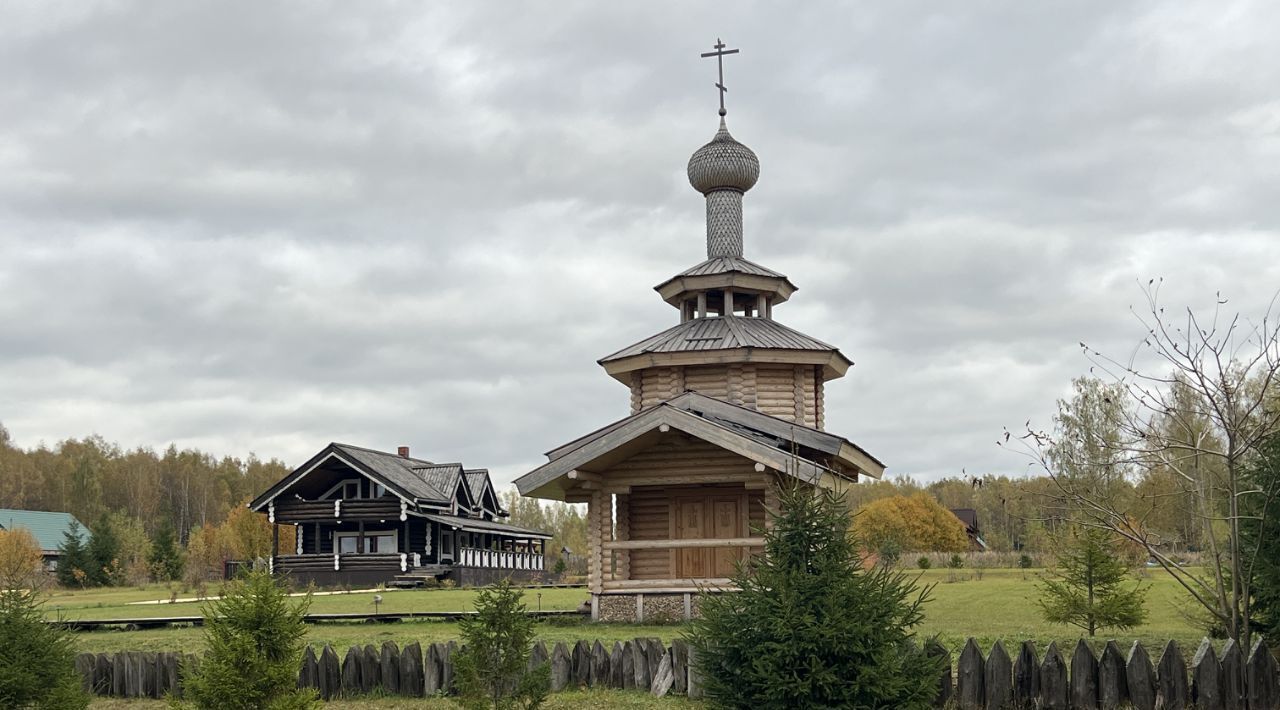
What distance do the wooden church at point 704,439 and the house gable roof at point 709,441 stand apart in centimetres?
3

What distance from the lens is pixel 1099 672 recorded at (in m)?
11.8

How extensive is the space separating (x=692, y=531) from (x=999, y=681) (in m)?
12.2

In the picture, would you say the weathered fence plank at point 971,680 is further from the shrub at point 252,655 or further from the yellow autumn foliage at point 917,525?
the yellow autumn foliage at point 917,525

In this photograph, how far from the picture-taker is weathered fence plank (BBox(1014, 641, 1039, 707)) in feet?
39.0

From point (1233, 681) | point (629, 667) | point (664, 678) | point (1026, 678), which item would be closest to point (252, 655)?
point (629, 667)

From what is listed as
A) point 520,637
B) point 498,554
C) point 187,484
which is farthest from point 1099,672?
point 187,484

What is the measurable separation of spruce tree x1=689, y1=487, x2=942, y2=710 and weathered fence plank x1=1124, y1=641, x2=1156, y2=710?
2828 millimetres

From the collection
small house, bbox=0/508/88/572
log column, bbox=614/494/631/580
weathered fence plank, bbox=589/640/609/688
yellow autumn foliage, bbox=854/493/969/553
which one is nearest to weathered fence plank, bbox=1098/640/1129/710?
weathered fence plank, bbox=589/640/609/688

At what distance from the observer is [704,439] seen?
67.6ft

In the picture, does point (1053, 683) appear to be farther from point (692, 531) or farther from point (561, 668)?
point (692, 531)

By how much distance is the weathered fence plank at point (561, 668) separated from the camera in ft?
45.1

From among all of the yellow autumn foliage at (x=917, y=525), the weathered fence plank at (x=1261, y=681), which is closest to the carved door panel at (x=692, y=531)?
the weathered fence plank at (x=1261, y=681)

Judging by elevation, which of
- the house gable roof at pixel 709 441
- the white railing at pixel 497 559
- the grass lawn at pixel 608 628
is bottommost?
the white railing at pixel 497 559

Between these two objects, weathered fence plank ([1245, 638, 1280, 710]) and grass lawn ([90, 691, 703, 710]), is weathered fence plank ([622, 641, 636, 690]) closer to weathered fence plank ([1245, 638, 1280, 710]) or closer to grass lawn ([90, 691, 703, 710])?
grass lawn ([90, 691, 703, 710])
